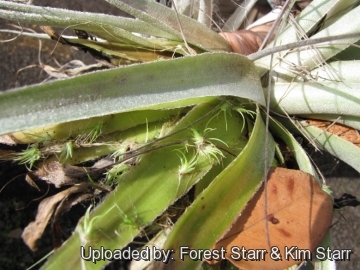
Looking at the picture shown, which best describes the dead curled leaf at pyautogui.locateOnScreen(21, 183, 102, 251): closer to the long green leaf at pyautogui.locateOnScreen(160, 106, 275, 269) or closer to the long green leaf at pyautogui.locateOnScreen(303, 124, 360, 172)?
the long green leaf at pyautogui.locateOnScreen(160, 106, 275, 269)

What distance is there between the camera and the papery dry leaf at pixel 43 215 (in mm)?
440

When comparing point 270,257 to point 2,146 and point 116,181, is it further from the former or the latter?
point 2,146

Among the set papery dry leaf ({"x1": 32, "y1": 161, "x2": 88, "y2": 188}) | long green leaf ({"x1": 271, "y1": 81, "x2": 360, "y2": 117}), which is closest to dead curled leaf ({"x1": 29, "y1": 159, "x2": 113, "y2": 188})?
papery dry leaf ({"x1": 32, "y1": 161, "x2": 88, "y2": 188})

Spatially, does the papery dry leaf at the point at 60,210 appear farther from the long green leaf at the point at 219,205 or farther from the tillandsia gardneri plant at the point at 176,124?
the long green leaf at the point at 219,205

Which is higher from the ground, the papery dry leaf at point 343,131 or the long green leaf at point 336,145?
the papery dry leaf at point 343,131

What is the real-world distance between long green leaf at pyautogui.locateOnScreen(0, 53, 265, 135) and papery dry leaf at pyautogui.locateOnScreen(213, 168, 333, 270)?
0.11m

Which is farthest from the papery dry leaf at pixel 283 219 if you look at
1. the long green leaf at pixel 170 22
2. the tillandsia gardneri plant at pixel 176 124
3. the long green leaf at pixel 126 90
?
the long green leaf at pixel 170 22

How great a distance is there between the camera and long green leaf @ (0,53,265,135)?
0.32m

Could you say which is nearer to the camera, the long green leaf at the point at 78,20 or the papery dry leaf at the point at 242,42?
the long green leaf at the point at 78,20

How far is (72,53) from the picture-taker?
1.05 m

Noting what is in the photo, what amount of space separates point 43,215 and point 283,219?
0.95ft

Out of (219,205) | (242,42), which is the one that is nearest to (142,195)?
(219,205)

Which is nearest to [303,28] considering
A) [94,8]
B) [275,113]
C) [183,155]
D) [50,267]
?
[275,113]

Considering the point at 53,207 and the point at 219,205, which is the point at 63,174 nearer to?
the point at 53,207
